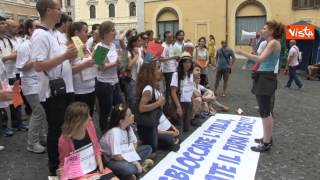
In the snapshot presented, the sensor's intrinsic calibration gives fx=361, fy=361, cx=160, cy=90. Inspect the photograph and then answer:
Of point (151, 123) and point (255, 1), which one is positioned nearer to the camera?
point (151, 123)

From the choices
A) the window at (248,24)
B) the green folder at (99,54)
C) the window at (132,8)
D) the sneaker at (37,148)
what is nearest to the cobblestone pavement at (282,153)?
the sneaker at (37,148)

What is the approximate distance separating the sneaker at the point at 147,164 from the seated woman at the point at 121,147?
5.2 inches

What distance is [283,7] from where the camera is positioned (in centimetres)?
2325

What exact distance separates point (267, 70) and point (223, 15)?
21.1 metres

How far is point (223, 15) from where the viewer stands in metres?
25.4

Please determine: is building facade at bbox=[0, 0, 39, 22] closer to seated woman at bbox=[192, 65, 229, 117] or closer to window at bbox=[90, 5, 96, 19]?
window at bbox=[90, 5, 96, 19]

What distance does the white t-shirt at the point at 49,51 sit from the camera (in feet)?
11.5

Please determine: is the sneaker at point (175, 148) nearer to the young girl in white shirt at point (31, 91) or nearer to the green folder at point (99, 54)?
the green folder at point (99, 54)

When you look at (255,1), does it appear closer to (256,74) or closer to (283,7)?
(283,7)

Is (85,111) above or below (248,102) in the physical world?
above

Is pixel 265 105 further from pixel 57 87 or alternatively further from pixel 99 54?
pixel 57 87

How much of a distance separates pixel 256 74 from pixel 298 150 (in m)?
1.30

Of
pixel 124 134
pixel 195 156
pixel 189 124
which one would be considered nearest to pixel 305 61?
pixel 189 124

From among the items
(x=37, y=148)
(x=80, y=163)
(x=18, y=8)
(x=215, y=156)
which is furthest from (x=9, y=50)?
(x=18, y=8)
